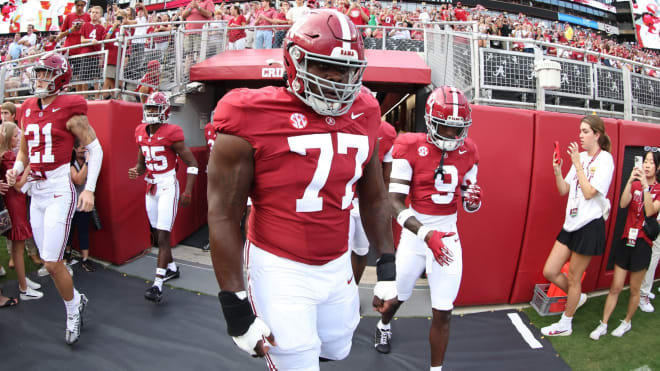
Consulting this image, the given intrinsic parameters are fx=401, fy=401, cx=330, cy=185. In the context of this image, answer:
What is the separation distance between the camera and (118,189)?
559 cm

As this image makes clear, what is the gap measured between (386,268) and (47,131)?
3.32 m

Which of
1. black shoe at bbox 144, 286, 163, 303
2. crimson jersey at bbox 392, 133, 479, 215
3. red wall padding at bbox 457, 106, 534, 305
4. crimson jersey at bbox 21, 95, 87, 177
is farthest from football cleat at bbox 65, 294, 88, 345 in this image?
red wall padding at bbox 457, 106, 534, 305

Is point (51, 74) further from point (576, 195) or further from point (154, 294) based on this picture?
point (576, 195)

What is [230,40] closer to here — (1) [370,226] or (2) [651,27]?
(1) [370,226]

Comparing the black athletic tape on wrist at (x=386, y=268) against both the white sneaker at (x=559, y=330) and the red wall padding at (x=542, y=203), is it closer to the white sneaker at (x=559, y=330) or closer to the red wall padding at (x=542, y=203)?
the white sneaker at (x=559, y=330)

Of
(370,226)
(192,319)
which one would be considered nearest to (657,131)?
(370,226)

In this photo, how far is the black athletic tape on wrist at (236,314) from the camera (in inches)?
61.1

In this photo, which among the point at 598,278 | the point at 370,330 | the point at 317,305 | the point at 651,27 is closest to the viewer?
the point at 317,305

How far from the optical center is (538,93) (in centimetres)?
532

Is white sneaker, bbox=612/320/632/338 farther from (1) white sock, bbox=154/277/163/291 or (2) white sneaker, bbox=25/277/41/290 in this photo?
(2) white sneaker, bbox=25/277/41/290

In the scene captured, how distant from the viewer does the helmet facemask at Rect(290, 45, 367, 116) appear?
160 centimetres

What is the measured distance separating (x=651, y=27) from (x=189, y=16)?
3755 centimetres

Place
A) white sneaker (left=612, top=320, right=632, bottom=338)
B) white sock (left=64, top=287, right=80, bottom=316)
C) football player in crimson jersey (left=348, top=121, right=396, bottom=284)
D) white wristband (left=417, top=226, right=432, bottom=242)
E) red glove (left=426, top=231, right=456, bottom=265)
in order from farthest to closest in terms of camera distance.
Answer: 1. football player in crimson jersey (left=348, top=121, right=396, bottom=284)
2. white sneaker (left=612, top=320, right=632, bottom=338)
3. white sock (left=64, top=287, right=80, bottom=316)
4. white wristband (left=417, top=226, right=432, bottom=242)
5. red glove (left=426, top=231, right=456, bottom=265)

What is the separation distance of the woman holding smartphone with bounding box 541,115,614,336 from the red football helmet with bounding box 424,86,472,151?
5.28 feet
